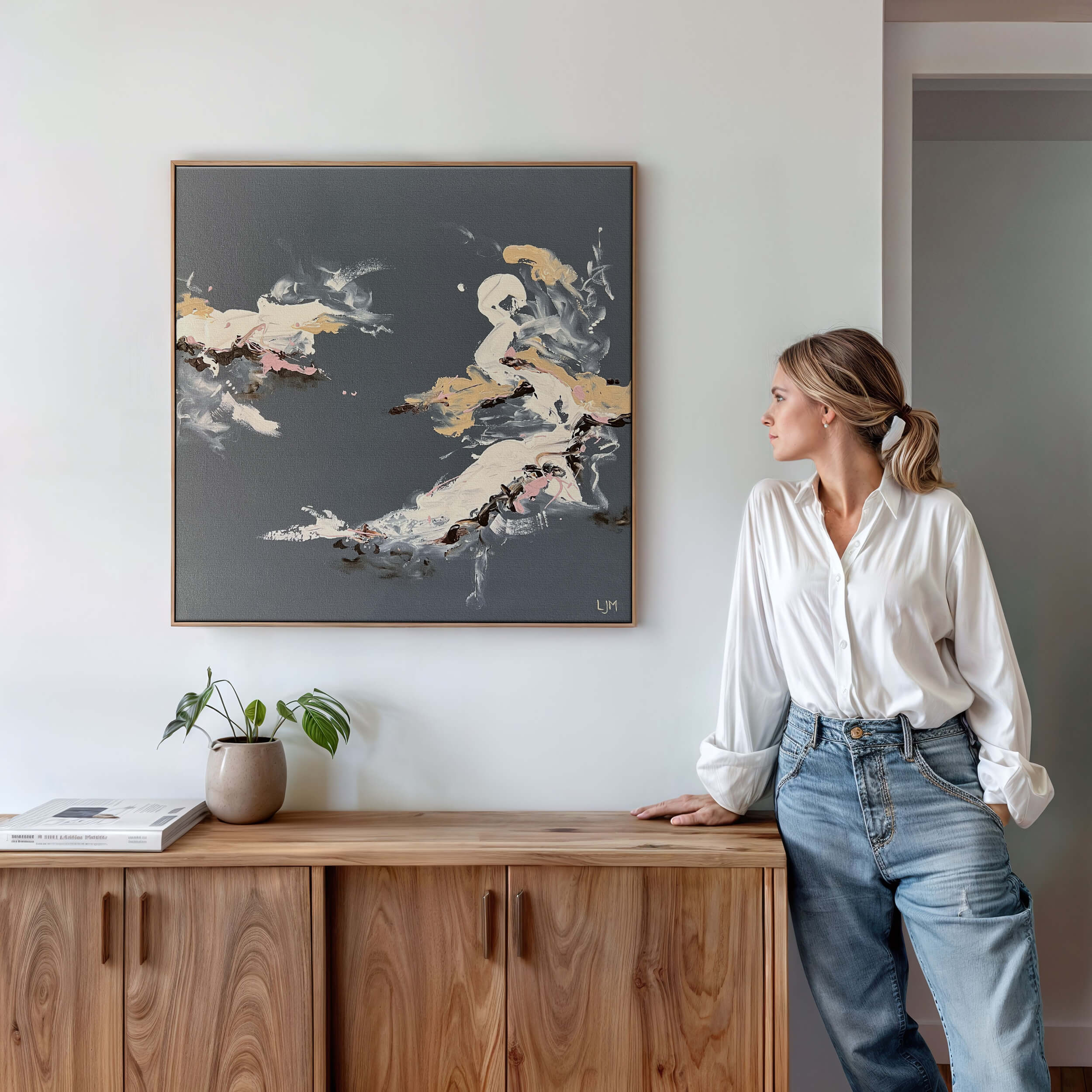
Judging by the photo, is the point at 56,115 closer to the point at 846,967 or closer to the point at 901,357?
the point at 901,357

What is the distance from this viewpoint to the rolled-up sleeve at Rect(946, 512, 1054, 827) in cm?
143

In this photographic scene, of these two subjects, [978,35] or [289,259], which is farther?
[978,35]

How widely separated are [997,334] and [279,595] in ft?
6.49

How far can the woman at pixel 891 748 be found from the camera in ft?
4.50

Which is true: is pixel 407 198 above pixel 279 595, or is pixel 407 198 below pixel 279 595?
above

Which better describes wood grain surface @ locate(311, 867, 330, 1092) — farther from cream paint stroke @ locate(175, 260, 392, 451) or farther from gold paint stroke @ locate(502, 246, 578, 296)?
gold paint stroke @ locate(502, 246, 578, 296)

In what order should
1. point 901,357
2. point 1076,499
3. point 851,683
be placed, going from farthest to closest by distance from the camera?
point 1076,499 < point 901,357 < point 851,683

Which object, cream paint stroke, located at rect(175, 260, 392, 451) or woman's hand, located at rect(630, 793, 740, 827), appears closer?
woman's hand, located at rect(630, 793, 740, 827)

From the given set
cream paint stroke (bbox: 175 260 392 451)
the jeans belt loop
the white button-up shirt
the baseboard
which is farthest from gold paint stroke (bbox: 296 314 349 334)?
the baseboard

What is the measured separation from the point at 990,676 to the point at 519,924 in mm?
978

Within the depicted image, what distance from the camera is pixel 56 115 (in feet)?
5.82

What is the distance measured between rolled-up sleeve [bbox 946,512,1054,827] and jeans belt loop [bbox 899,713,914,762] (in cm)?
15

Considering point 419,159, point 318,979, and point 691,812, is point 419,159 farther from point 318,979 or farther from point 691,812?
point 318,979

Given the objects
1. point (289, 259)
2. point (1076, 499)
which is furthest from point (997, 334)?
point (289, 259)
